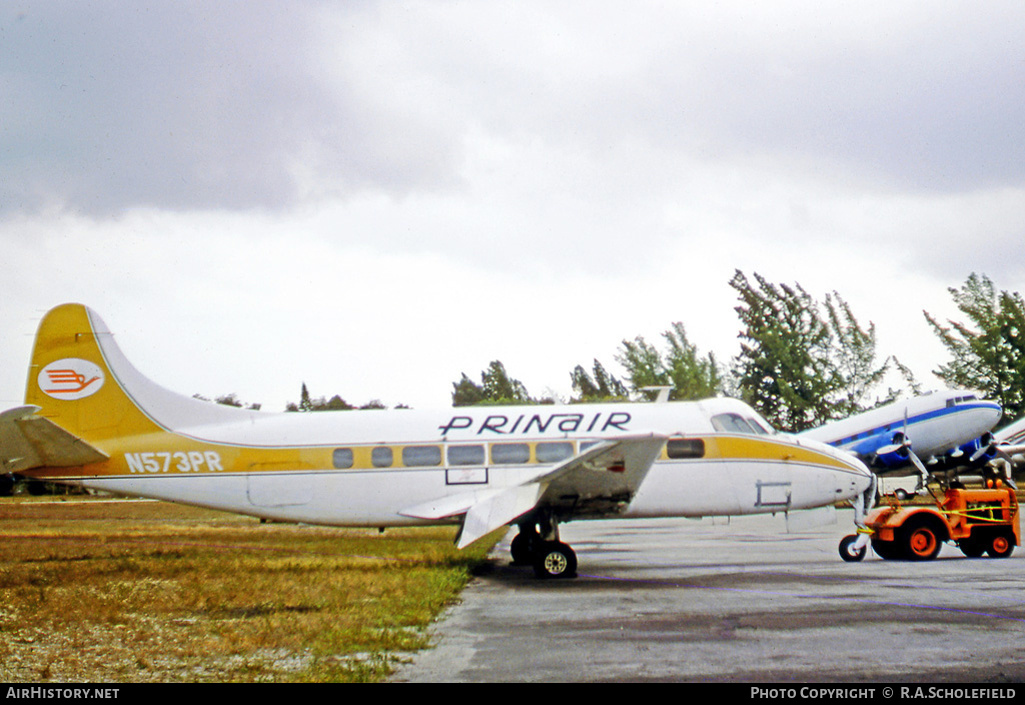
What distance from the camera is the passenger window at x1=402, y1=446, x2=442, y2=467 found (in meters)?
16.6

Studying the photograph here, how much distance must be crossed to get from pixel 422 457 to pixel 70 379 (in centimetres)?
699

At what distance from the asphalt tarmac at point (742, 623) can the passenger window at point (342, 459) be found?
324 cm

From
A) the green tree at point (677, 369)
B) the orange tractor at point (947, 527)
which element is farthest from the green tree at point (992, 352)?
the orange tractor at point (947, 527)

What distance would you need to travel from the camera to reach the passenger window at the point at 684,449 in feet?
54.3

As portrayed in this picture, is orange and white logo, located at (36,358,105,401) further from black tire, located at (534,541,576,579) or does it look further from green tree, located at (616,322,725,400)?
green tree, located at (616,322,725,400)

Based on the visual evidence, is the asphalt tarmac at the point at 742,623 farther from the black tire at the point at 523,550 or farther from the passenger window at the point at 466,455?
the passenger window at the point at 466,455

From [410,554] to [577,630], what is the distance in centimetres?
973

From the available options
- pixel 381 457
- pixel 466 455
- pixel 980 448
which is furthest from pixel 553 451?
pixel 980 448

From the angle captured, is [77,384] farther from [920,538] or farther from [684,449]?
[920,538]

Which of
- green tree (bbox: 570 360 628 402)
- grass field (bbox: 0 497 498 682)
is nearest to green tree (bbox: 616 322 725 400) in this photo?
green tree (bbox: 570 360 628 402)

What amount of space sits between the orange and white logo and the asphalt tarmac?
8.40m

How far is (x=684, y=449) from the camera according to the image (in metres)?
16.6

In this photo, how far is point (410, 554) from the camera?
746 inches
